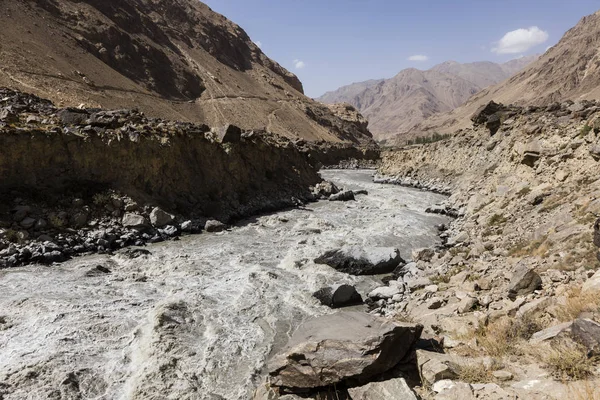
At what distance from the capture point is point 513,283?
838 centimetres

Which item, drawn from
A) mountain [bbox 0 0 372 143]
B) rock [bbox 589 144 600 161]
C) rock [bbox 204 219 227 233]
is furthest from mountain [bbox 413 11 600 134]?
rock [bbox 204 219 227 233]

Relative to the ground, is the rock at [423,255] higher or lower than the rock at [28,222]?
higher

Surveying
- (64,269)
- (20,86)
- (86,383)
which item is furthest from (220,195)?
(20,86)

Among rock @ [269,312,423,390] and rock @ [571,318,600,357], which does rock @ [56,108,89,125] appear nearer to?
rock @ [269,312,423,390]

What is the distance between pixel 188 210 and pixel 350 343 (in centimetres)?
1578

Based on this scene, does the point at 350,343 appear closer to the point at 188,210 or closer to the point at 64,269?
the point at 64,269

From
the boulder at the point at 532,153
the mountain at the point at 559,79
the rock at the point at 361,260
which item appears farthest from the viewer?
the mountain at the point at 559,79

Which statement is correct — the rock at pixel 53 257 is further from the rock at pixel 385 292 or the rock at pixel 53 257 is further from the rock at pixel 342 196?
the rock at pixel 342 196

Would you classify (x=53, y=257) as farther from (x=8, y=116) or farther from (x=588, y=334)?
(x=588, y=334)

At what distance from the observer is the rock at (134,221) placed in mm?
17250

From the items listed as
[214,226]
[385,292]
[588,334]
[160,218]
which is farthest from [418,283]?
[160,218]

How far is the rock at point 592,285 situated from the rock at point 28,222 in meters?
17.6

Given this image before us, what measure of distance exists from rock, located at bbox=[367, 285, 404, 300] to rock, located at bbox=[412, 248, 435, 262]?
3101 millimetres

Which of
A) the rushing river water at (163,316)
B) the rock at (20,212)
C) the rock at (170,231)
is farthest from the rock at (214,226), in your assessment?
the rock at (20,212)
